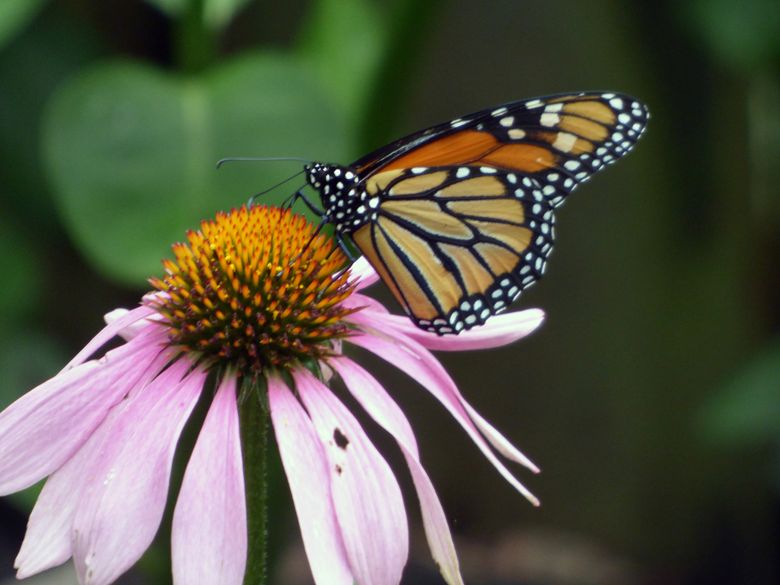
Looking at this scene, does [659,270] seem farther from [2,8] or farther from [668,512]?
[2,8]

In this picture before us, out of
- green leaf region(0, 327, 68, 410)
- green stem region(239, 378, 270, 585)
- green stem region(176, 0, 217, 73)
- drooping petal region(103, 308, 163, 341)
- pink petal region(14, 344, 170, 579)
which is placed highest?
green stem region(176, 0, 217, 73)

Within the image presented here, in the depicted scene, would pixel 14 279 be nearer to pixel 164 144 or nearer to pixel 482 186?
pixel 164 144

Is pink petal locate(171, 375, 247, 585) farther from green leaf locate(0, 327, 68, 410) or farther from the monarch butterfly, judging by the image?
green leaf locate(0, 327, 68, 410)

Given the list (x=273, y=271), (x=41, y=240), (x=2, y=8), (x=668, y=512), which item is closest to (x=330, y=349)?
(x=273, y=271)

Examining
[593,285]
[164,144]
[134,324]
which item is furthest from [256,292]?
[593,285]

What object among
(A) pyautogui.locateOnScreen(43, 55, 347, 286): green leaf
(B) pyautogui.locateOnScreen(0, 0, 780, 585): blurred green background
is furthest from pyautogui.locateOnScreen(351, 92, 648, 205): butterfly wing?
(B) pyautogui.locateOnScreen(0, 0, 780, 585): blurred green background

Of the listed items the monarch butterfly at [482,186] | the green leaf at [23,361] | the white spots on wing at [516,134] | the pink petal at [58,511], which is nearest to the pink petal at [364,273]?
the monarch butterfly at [482,186]

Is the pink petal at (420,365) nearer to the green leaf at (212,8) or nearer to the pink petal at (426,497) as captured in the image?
the pink petal at (426,497)
